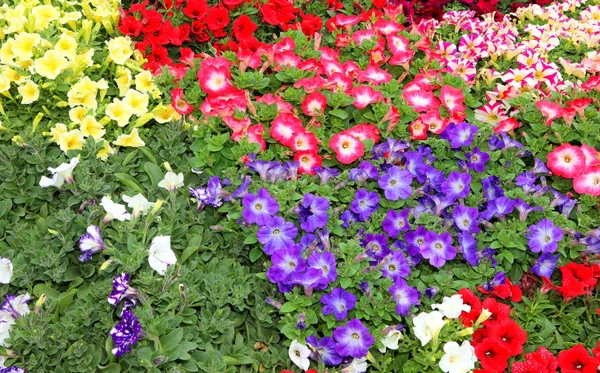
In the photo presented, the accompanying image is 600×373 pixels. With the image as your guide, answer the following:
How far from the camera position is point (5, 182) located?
2.62m

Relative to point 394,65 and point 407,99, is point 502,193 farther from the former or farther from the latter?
point 394,65

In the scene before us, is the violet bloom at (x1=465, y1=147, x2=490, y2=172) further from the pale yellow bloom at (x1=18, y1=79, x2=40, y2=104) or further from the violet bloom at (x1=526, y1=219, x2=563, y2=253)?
the pale yellow bloom at (x1=18, y1=79, x2=40, y2=104)

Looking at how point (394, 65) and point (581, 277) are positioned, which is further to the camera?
point (394, 65)

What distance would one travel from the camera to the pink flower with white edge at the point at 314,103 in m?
2.84

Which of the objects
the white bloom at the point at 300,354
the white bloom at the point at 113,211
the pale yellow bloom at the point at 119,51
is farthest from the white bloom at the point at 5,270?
the pale yellow bloom at the point at 119,51

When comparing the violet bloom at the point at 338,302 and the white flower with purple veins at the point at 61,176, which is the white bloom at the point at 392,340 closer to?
the violet bloom at the point at 338,302

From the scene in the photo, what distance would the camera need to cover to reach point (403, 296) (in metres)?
2.28

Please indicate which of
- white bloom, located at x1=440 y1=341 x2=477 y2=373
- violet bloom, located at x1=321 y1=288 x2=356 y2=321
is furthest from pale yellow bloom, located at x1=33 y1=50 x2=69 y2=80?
white bloom, located at x1=440 y1=341 x2=477 y2=373

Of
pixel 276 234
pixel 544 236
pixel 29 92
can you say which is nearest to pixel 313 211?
pixel 276 234

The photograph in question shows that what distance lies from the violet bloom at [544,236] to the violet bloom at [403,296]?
549 mm

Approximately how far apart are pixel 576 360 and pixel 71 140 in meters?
2.31

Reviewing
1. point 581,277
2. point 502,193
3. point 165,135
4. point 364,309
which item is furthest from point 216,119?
point 581,277

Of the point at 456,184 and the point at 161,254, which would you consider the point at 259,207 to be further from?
the point at 456,184

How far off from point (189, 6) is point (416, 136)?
1.65 metres
